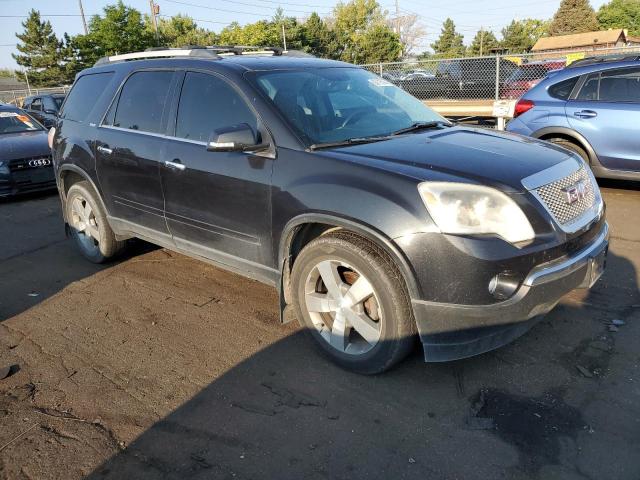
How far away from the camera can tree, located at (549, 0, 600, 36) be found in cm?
7506

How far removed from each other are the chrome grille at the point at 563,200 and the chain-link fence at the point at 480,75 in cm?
1030

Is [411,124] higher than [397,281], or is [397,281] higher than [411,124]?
[411,124]

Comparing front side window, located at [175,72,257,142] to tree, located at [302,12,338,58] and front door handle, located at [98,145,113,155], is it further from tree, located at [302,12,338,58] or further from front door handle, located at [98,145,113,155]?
tree, located at [302,12,338,58]

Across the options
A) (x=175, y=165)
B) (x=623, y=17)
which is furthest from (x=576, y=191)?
(x=623, y=17)

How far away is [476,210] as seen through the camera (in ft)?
9.09

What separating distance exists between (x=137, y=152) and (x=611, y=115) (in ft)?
18.8

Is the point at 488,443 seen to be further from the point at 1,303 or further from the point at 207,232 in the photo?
the point at 1,303

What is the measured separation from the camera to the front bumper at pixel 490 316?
2770 millimetres

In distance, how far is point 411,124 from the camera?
395 cm

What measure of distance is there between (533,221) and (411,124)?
143 cm

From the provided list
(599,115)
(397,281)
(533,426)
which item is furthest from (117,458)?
(599,115)

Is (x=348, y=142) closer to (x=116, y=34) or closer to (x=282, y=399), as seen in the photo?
(x=282, y=399)

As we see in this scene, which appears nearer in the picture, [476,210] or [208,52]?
[476,210]

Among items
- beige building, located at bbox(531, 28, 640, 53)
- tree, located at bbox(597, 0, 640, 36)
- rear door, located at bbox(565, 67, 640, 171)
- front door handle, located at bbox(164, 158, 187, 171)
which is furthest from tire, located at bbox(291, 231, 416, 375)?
tree, located at bbox(597, 0, 640, 36)
